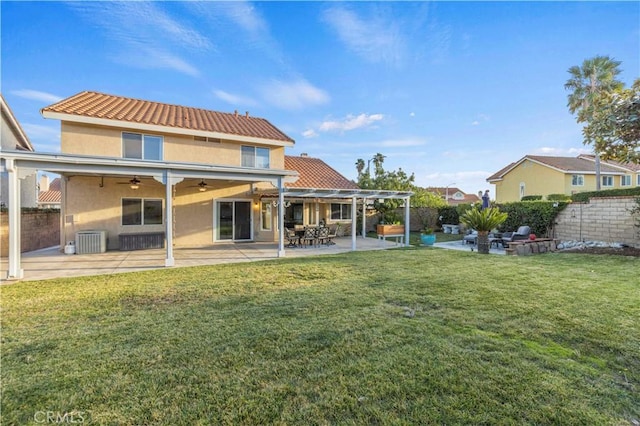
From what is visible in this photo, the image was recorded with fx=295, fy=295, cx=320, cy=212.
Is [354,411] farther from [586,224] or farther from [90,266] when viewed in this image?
[586,224]

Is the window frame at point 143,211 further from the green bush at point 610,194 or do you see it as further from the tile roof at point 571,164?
the tile roof at point 571,164

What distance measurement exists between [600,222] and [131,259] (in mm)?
18465

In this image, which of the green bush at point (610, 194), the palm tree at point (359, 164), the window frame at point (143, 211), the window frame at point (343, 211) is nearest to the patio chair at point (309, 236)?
the window frame at point (343, 211)

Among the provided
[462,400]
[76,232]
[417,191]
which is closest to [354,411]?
[462,400]

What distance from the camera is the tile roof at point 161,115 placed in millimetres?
11905

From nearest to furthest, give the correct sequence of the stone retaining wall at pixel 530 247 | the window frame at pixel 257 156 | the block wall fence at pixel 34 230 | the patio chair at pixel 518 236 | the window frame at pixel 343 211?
1. the block wall fence at pixel 34 230
2. the stone retaining wall at pixel 530 247
3. the patio chair at pixel 518 236
4. the window frame at pixel 257 156
5. the window frame at pixel 343 211

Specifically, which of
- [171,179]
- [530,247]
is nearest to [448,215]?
[530,247]

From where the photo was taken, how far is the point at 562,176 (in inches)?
1066

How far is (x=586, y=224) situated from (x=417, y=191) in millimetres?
11916

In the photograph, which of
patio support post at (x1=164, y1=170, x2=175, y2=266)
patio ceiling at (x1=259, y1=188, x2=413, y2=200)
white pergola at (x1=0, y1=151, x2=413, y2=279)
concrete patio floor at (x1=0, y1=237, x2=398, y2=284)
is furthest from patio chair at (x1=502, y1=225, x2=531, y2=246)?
patio support post at (x1=164, y1=170, x2=175, y2=266)

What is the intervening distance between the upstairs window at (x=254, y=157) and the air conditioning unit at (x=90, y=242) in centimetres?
676

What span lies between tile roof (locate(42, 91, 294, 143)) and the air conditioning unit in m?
4.55

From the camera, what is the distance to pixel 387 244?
14.7 m

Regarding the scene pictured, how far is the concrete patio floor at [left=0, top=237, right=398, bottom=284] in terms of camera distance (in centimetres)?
834
